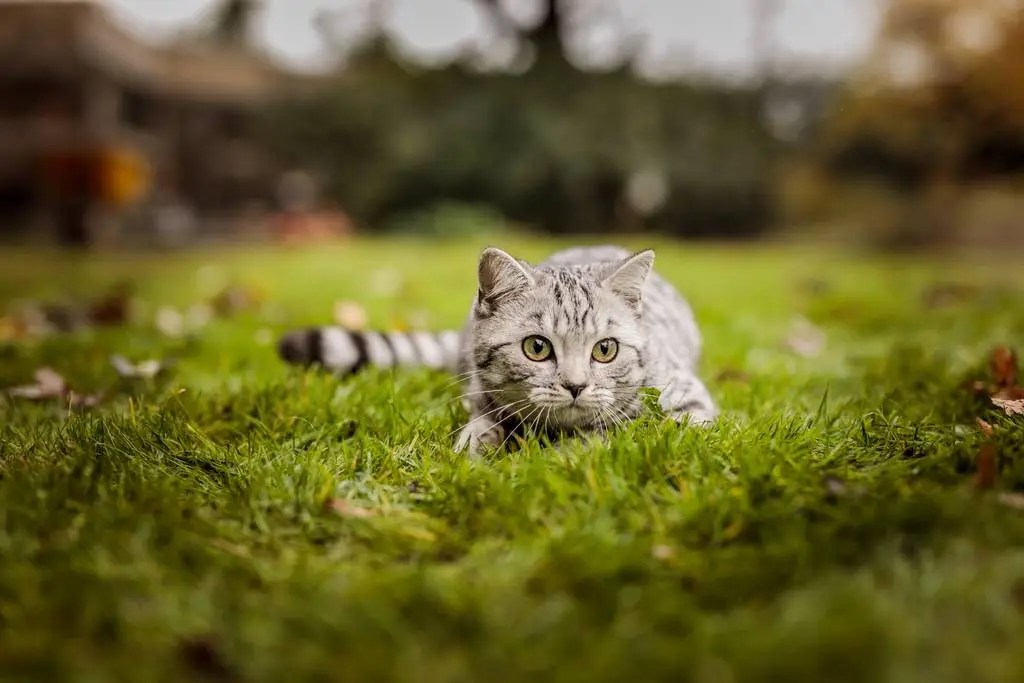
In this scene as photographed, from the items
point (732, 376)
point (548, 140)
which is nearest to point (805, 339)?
point (732, 376)

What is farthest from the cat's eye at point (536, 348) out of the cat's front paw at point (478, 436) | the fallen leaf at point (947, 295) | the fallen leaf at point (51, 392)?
the fallen leaf at point (947, 295)

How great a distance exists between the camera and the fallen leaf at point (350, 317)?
4748 millimetres

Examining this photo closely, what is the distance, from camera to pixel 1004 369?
3059mm

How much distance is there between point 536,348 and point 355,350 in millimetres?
1109

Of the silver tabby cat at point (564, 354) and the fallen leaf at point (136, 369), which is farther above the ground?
the silver tabby cat at point (564, 354)

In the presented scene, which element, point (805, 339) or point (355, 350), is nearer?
point (355, 350)

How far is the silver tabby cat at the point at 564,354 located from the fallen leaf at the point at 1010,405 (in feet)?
2.88

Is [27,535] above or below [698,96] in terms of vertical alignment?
below

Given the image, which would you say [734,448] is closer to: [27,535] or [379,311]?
[27,535]

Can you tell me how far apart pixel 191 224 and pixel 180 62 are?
4216 millimetres

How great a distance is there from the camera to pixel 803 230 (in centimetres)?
1597

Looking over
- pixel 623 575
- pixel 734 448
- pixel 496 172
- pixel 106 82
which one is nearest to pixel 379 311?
pixel 734 448

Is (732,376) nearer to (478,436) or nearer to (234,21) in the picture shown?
(478,436)

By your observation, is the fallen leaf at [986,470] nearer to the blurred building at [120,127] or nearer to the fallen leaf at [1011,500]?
the fallen leaf at [1011,500]
